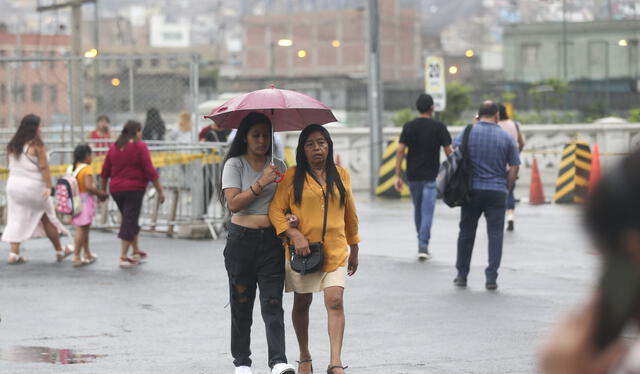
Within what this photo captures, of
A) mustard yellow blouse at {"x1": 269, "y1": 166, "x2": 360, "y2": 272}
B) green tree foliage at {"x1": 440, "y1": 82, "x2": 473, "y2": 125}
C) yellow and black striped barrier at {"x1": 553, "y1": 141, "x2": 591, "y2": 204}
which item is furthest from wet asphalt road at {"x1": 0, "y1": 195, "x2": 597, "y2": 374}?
green tree foliage at {"x1": 440, "y1": 82, "x2": 473, "y2": 125}

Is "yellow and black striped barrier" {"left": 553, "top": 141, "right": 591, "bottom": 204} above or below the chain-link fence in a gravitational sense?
below

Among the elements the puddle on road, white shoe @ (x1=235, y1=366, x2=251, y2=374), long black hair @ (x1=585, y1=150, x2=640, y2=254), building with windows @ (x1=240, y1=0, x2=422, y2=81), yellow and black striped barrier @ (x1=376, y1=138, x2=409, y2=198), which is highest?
building with windows @ (x1=240, y1=0, x2=422, y2=81)

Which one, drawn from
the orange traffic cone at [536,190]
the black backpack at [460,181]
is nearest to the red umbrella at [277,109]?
the black backpack at [460,181]

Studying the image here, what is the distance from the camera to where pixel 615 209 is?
216 cm

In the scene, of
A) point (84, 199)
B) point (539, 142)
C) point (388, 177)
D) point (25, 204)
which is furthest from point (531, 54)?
point (25, 204)

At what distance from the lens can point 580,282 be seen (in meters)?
11.7

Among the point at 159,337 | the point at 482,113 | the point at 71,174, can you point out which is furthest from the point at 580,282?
the point at 71,174

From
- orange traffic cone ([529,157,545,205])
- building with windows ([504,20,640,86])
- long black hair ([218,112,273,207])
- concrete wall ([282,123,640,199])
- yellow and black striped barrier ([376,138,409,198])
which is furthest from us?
building with windows ([504,20,640,86])

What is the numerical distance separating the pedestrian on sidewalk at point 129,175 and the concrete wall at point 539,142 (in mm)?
13749

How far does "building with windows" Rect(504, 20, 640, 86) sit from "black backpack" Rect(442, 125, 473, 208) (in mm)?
75366

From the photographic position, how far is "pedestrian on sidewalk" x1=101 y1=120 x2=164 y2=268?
1281cm

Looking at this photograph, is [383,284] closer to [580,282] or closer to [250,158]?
[580,282]

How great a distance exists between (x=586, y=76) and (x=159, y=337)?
82454 mm

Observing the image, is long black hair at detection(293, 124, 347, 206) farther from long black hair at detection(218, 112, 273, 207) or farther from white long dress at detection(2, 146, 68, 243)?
white long dress at detection(2, 146, 68, 243)
